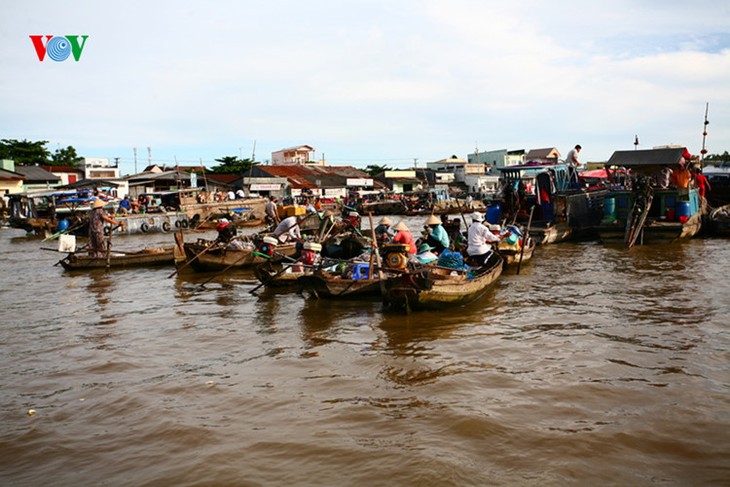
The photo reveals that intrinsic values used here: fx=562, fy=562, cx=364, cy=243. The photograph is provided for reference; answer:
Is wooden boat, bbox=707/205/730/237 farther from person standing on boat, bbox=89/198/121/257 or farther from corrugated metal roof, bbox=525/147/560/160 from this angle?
corrugated metal roof, bbox=525/147/560/160

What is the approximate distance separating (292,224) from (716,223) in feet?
44.5

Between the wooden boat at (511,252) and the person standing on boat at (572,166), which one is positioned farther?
the person standing on boat at (572,166)

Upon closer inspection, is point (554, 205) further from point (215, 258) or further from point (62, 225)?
point (62, 225)

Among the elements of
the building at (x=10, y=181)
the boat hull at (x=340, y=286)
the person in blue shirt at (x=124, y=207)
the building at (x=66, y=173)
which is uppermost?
the building at (x=66, y=173)

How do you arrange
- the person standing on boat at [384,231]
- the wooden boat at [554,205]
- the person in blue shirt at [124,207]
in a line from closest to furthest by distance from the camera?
the person standing on boat at [384,231]
the wooden boat at [554,205]
the person in blue shirt at [124,207]

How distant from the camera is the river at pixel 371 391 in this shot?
14.3 ft

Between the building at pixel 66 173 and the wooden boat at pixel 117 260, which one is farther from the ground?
the building at pixel 66 173

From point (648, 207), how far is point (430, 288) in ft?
35.2

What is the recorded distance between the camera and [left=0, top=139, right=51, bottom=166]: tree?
46.8 m

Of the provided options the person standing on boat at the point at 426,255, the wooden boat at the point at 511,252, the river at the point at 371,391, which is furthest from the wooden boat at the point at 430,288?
the wooden boat at the point at 511,252

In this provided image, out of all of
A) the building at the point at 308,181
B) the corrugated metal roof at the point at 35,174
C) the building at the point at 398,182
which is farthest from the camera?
the building at the point at 398,182

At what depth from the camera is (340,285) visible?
9.23 m

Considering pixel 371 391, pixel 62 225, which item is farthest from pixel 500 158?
pixel 371 391

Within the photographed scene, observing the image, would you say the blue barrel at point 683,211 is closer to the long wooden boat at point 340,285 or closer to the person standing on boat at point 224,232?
the long wooden boat at point 340,285
